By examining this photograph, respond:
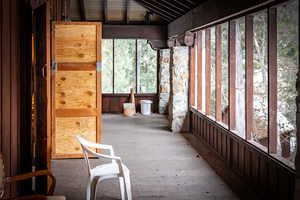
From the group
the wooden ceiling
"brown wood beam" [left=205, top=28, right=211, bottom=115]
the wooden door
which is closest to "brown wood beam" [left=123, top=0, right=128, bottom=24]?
the wooden ceiling

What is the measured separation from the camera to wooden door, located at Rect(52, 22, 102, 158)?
6.52 m

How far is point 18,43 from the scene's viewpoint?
4016mm

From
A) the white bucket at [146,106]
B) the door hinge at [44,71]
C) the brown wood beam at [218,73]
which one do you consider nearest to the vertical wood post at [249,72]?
the brown wood beam at [218,73]

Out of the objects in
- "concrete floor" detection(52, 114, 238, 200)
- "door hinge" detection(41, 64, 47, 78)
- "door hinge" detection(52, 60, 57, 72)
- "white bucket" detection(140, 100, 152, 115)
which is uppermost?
"door hinge" detection(52, 60, 57, 72)

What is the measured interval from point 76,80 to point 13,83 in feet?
8.83

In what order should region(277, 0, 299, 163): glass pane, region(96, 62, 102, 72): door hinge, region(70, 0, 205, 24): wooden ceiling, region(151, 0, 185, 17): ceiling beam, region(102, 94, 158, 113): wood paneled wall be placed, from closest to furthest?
region(277, 0, 299, 163): glass pane → region(96, 62, 102, 72): door hinge → region(151, 0, 185, 17): ceiling beam → region(70, 0, 205, 24): wooden ceiling → region(102, 94, 158, 113): wood paneled wall

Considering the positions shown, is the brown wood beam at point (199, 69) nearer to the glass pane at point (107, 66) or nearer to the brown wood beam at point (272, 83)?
the brown wood beam at point (272, 83)

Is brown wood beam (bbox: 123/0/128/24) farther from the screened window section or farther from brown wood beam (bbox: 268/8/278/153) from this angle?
brown wood beam (bbox: 268/8/278/153)

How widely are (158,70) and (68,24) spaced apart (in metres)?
7.32

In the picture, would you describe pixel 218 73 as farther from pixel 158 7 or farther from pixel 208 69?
pixel 158 7

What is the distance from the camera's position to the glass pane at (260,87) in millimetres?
7020

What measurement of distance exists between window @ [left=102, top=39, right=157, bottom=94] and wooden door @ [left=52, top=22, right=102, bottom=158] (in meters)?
6.94

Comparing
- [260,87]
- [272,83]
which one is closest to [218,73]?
[260,87]

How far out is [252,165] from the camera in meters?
5.24
